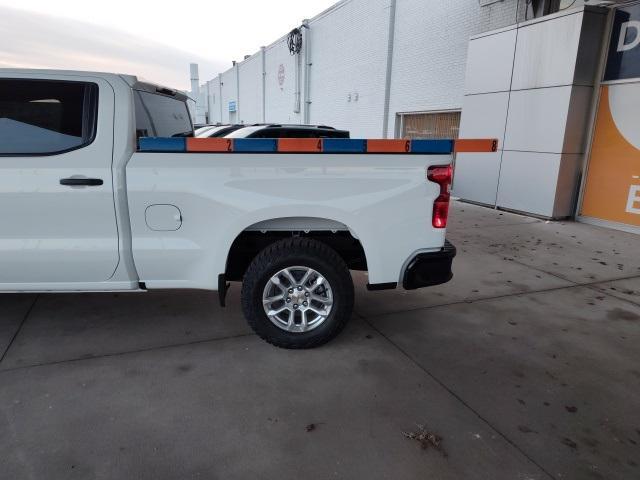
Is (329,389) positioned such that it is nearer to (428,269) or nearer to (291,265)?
(291,265)

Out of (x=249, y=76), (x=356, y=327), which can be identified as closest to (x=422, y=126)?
(x=356, y=327)

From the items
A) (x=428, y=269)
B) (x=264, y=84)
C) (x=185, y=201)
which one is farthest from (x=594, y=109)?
(x=264, y=84)

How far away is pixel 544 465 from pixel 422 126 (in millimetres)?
12115

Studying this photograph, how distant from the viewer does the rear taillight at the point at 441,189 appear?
323cm

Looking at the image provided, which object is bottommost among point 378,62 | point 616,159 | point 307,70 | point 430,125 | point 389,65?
point 616,159

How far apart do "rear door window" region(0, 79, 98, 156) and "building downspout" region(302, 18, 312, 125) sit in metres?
18.6

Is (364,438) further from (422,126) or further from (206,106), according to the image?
(206,106)

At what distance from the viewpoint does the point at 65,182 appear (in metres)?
3.04

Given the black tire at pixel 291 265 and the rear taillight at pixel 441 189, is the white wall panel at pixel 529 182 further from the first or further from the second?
the black tire at pixel 291 265

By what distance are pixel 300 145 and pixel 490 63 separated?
8095 mm

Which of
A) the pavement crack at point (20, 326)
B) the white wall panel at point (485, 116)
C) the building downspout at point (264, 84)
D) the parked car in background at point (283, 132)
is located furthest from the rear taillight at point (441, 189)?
the building downspout at point (264, 84)

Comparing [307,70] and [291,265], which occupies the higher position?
[307,70]

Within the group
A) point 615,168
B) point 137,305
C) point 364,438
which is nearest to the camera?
point 364,438

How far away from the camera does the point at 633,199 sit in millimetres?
7754
